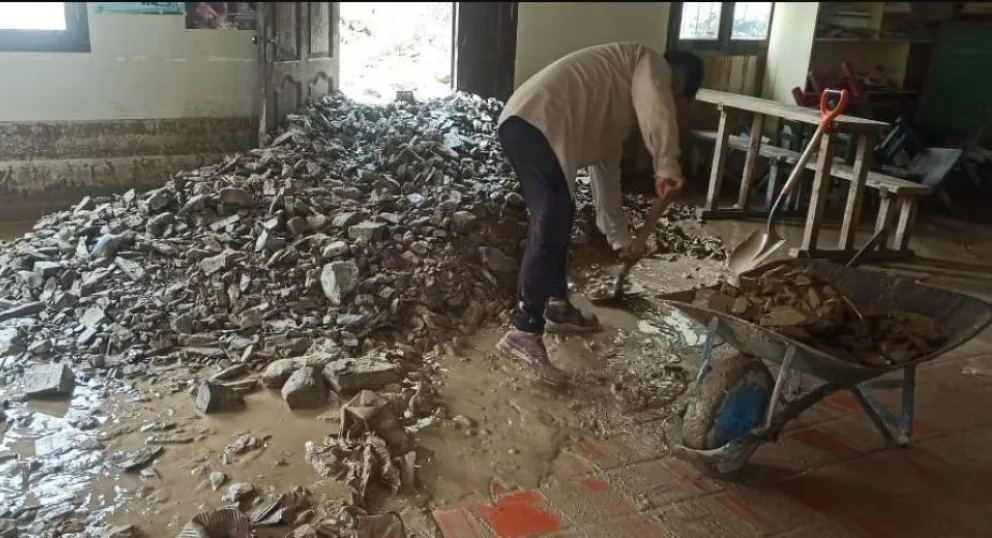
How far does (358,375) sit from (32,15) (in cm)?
380

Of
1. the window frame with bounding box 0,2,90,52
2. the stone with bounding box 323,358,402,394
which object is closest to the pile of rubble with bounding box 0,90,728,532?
the stone with bounding box 323,358,402,394

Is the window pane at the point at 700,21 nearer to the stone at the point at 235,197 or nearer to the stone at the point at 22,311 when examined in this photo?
the stone at the point at 235,197

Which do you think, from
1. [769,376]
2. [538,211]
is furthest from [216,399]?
[769,376]

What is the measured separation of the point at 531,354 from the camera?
11.2 ft

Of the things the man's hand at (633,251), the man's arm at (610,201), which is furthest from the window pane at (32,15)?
the man's hand at (633,251)

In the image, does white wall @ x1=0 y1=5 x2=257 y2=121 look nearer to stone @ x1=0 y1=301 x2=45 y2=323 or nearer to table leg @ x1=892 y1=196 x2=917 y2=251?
stone @ x1=0 y1=301 x2=45 y2=323

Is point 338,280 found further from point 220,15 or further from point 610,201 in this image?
point 220,15

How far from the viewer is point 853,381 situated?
2.36m

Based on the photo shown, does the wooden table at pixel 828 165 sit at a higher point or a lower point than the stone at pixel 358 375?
higher

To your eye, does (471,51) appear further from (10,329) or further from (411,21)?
(10,329)

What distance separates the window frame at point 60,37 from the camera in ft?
16.4

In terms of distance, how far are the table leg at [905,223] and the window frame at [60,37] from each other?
572cm

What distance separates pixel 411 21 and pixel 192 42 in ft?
11.6

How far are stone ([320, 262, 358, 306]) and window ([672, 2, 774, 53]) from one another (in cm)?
474
